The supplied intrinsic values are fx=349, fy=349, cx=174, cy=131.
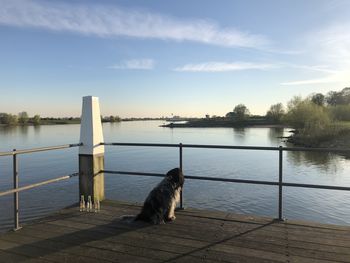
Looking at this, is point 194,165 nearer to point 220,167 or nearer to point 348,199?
point 220,167

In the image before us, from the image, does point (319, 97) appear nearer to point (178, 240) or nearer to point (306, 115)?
point (306, 115)

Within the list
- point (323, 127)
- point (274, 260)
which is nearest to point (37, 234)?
point (274, 260)

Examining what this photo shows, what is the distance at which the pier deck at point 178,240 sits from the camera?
3.82 meters

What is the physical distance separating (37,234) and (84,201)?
1589 mm

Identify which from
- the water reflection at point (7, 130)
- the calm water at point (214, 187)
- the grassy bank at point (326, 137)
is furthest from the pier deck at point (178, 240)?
the water reflection at point (7, 130)

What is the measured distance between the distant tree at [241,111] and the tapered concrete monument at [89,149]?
127 m

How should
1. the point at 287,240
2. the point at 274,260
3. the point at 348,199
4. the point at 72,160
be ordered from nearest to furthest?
the point at 274,260
the point at 287,240
the point at 348,199
the point at 72,160

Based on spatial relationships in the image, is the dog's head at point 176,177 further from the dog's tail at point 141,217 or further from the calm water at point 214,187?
the calm water at point 214,187

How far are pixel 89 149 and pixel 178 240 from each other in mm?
2628

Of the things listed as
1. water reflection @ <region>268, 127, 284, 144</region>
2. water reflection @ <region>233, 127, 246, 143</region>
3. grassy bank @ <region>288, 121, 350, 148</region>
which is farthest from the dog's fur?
water reflection @ <region>268, 127, 284, 144</region>

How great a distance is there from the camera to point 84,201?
20.2ft

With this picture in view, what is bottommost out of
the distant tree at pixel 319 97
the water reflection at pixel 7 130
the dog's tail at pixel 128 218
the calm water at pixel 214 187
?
the calm water at pixel 214 187

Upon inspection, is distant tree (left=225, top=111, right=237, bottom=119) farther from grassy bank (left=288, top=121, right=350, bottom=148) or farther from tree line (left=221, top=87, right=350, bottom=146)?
grassy bank (left=288, top=121, right=350, bottom=148)

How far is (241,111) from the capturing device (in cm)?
13550
